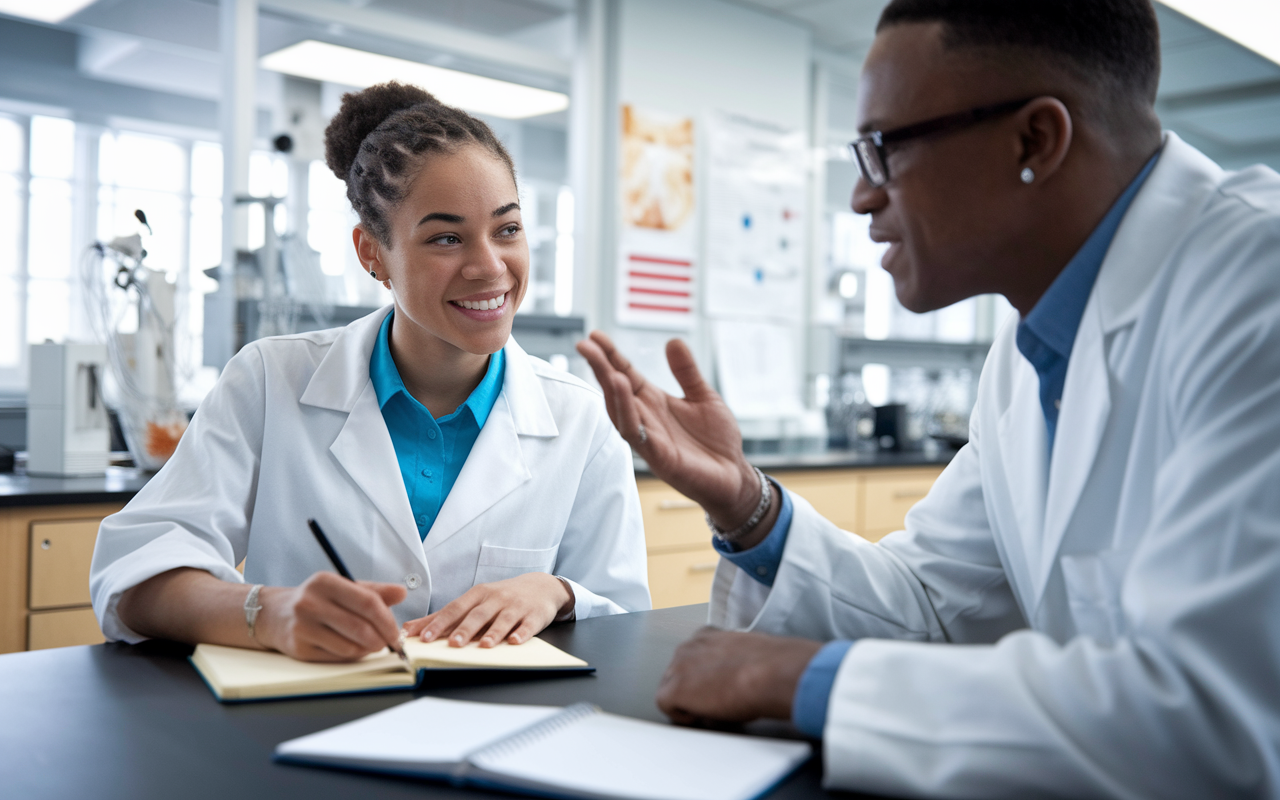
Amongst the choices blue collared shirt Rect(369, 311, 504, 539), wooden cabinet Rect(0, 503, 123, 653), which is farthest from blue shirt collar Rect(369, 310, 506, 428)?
wooden cabinet Rect(0, 503, 123, 653)

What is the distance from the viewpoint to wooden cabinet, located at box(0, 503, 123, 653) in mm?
2080

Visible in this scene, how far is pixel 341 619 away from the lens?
0.95 meters

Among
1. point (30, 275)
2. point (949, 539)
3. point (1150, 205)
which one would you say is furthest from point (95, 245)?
point (30, 275)

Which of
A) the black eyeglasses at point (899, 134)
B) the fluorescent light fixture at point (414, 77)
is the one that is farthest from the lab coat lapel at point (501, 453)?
the fluorescent light fixture at point (414, 77)

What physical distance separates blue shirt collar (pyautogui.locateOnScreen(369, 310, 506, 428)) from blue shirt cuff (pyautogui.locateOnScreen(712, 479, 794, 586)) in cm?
60

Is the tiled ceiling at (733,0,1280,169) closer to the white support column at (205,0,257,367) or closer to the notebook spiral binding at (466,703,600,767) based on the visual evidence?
the white support column at (205,0,257,367)

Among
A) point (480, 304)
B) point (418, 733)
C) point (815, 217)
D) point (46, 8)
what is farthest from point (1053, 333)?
point (46, 8)

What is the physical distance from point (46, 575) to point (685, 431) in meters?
1.77

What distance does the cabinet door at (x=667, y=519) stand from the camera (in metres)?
2.95

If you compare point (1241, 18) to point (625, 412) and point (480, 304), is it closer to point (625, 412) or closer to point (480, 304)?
point (480, 304)

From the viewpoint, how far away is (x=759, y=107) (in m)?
4.20

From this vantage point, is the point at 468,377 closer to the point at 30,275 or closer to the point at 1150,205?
the point at 1150,205

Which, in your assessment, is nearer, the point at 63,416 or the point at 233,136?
the point at 63,416

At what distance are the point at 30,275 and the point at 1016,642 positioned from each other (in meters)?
5.89
